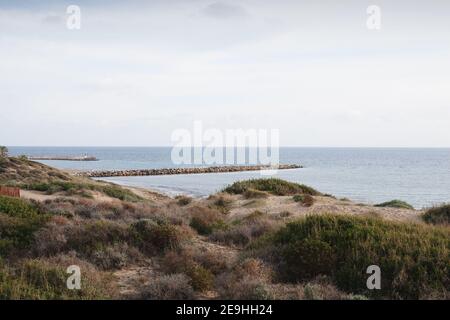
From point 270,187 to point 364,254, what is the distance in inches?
799

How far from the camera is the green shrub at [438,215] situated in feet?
61.0

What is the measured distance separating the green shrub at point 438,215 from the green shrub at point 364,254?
7.33 metres

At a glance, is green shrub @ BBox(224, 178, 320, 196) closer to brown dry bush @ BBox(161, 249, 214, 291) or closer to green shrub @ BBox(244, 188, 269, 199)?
green shrub @ BBox(244, 188, 269, 199)

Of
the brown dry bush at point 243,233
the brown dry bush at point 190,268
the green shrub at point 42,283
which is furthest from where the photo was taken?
the brown dry bush at point 243,233

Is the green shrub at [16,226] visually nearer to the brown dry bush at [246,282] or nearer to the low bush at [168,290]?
the low bush at [168,290]

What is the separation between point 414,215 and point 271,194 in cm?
970

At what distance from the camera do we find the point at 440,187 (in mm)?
56906

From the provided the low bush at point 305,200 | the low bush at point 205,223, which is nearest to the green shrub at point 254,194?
the low bush at point 305,200

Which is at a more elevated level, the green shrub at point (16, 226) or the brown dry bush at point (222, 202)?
the green shrub at point (16, 226)

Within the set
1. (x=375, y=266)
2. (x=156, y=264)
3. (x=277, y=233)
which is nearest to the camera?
(x=375, y=266)

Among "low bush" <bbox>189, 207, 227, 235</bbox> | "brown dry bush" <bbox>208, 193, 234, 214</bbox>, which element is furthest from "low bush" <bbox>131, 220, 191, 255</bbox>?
"brown dry bush" <bbox>208, 193, 234, 214</bbox>

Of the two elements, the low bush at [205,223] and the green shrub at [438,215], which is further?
the green shrub at [438,215]
